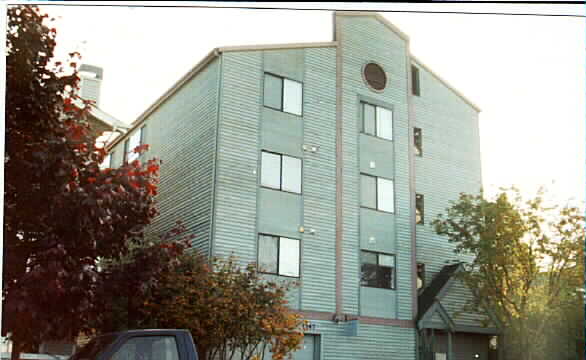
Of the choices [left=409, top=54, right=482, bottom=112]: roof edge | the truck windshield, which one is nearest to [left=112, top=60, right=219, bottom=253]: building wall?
[left=409, top=54, right=482, bottom=112]: roof edge

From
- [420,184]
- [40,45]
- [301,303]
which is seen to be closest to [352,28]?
[420,184]

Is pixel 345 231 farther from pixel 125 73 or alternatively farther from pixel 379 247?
pixel 125 73

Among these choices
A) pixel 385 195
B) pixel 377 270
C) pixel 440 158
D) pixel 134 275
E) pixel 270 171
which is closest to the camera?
pixel 134 275

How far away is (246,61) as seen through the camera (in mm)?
11078

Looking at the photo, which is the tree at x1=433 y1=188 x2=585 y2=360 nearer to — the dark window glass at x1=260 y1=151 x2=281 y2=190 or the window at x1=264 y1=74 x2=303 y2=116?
the dark window glass at x1=260 y1=151 x2=281 y2=190

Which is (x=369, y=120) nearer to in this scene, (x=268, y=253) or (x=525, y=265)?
(x=268, y=253)

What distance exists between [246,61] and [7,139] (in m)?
5.54

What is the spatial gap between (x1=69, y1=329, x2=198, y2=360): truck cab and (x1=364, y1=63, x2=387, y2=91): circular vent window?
30.4 feet

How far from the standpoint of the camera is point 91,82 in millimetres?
12156

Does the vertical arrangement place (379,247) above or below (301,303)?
above

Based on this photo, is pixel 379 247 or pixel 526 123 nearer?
pixel 379 247

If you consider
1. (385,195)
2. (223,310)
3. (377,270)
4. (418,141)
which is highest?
(418,141)

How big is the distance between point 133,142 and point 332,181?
405cm

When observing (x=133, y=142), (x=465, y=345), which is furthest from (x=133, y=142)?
(x=465, y=345)
